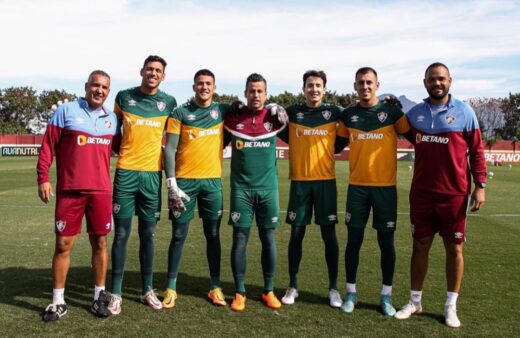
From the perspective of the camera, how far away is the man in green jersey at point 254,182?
4750 millimetres

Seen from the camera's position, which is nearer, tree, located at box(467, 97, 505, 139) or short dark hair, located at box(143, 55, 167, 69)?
short dark hair, located at box(143, 55, 167, 69)

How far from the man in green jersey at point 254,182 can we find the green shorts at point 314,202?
211mm

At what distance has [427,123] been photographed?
14.6ft

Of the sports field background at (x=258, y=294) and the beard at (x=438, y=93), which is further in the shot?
the beard at (x=438, y=93)

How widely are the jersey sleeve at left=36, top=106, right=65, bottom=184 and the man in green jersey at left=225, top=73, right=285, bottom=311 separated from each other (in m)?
1.59

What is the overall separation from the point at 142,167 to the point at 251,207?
44.2 inches

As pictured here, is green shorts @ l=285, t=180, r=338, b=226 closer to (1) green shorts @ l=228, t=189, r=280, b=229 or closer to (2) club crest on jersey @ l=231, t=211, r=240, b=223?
(1) green shorts @ l=228, t=189, r=280, b=229

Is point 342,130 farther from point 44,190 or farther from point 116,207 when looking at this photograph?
point 44,190

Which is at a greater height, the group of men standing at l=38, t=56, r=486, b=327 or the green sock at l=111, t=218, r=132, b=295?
the group of men standing at l=38, t=56, r=486, b=327

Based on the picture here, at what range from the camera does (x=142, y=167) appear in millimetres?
4645

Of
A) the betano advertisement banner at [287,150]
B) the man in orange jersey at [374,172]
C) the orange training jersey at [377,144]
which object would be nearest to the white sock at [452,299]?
the man in orange jersey at [374,172]

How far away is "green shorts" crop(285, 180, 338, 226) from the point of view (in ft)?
15.8

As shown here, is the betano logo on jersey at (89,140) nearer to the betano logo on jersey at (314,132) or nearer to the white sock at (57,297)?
the white sock at (57,297)

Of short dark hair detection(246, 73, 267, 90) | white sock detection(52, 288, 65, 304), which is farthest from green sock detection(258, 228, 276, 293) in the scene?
white sock detection(52, 288, 65, 304)
